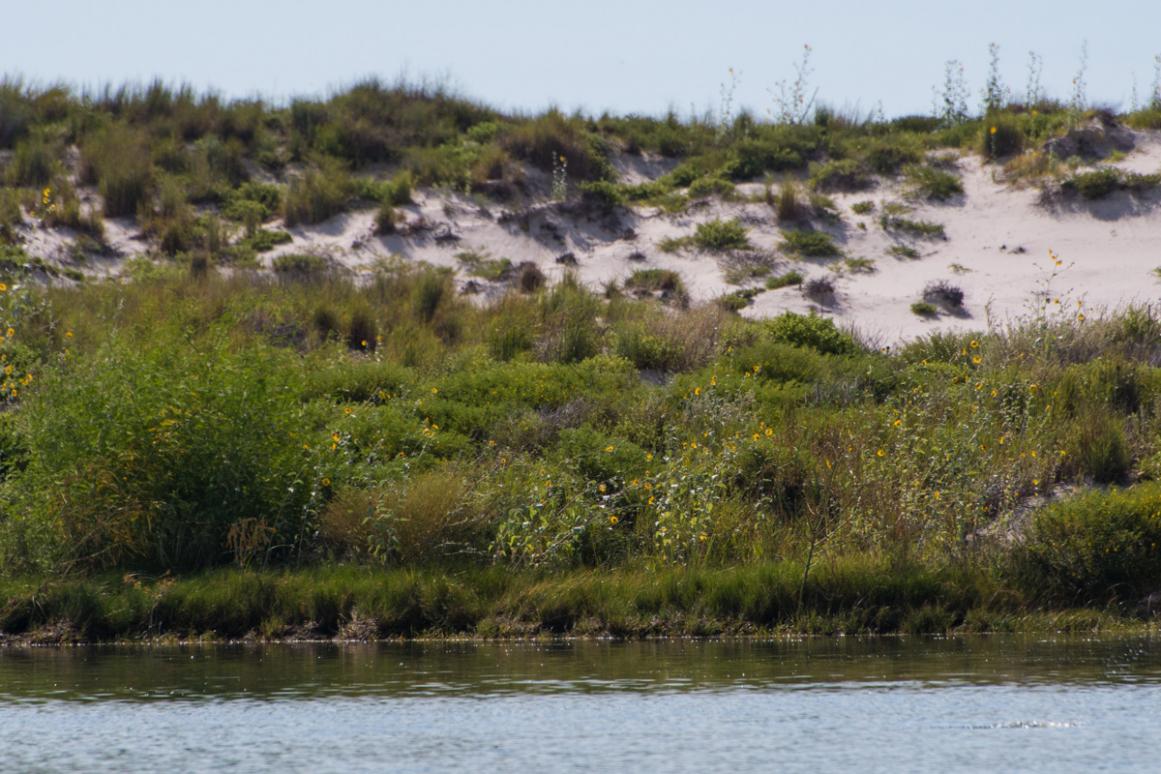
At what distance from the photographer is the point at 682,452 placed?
54.4 feet

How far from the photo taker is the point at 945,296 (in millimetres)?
26234

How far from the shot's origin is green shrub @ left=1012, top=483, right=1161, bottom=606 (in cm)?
1395

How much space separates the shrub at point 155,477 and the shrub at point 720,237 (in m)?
14.9

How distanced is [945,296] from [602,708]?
1758cm

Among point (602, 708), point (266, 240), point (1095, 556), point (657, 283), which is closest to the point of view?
point (602, 708)

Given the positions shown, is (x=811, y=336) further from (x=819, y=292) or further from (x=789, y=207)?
(x=789, y=207)

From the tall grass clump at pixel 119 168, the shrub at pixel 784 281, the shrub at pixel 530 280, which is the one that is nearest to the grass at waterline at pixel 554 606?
the shrub at pixel 530 280

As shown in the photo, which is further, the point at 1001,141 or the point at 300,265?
the point at 1001,141

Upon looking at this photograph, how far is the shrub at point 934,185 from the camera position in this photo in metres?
30.8

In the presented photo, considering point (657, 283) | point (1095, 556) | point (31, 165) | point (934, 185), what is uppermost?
point (31, 165)

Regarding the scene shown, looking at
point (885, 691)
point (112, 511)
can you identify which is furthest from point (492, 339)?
point (885, 691)

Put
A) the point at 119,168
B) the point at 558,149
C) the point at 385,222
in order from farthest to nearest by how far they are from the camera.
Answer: the point at 558,149, the point at 119,168, the point at 385,222

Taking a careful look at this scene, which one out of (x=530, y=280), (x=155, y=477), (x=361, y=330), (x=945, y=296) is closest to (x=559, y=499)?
(x=155, y=477)

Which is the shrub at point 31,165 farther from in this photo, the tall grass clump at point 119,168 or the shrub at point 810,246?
the shrub at point 810,246
